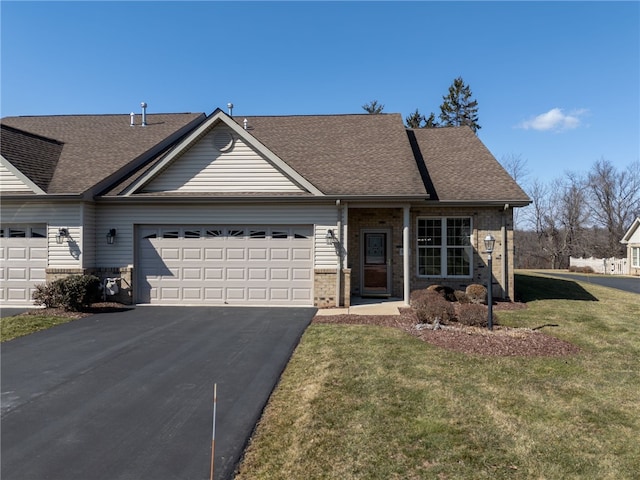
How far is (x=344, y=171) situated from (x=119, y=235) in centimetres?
748

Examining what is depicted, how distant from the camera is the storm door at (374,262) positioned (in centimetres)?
1398

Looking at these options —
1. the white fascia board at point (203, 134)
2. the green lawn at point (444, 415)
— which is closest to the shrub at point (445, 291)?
the green lawn at point (444, 415)

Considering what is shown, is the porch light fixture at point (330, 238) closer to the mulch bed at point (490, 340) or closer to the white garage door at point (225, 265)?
the white garage door at point (225, 265)

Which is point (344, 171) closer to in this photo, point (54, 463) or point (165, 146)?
point (165, 146)

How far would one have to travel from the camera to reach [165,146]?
1631 centimetres

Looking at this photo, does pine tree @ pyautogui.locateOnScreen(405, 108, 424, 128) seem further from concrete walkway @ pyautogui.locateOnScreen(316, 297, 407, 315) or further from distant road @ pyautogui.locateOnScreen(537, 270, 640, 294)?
concrete walkway @ pyautogui.locateOnScreen(316, 297, 407, 315)

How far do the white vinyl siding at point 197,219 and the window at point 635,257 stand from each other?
108 ft

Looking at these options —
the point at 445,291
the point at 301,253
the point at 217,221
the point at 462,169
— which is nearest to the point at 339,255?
the point at 301,253

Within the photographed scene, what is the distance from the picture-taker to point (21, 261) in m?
12.6

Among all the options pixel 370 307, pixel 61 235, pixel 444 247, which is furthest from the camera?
pixel 444 247

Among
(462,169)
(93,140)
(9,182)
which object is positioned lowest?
(9,182)

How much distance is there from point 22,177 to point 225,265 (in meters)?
6.76

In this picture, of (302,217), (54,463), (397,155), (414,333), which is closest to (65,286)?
(302,217)

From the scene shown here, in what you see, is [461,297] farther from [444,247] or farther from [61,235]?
[61,235]
